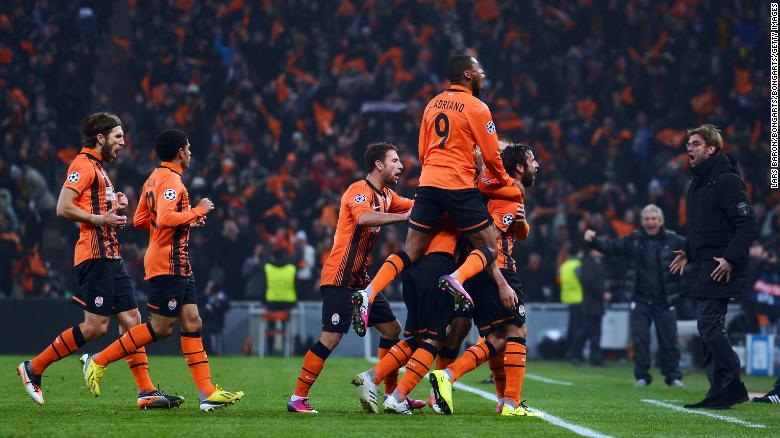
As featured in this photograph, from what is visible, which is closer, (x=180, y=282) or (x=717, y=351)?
(x=180, y=282)

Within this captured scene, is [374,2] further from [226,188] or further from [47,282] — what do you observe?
[47,282]

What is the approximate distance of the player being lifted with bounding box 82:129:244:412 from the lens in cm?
895

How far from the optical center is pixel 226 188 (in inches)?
920

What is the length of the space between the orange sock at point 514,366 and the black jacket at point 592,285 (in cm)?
1151

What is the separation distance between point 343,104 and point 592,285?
321 inches

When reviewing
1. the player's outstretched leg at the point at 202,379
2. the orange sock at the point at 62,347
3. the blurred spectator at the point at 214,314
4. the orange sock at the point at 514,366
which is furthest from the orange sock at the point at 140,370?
the blurred spectator at the point at 214,314

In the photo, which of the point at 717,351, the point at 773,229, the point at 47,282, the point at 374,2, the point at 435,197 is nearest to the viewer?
the point at 435,197

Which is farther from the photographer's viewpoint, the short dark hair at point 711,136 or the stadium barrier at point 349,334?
the stadium barrier at point 349,334

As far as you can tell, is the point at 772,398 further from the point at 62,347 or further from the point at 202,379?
the point at 62,347

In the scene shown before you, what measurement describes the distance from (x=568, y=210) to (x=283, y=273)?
5961 millimetres

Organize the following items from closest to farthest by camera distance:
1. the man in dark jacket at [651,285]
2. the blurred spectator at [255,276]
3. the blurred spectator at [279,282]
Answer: the man in dark jacket at [651,285] < the blurred spectator at [279,282] < the blurred spectator at [255,276]

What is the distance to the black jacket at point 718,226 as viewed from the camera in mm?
10148

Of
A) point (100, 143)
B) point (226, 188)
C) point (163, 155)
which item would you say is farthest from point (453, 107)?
point (226, 188)

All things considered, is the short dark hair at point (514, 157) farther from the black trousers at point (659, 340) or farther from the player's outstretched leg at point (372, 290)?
the black trousers at point (659, 340)
